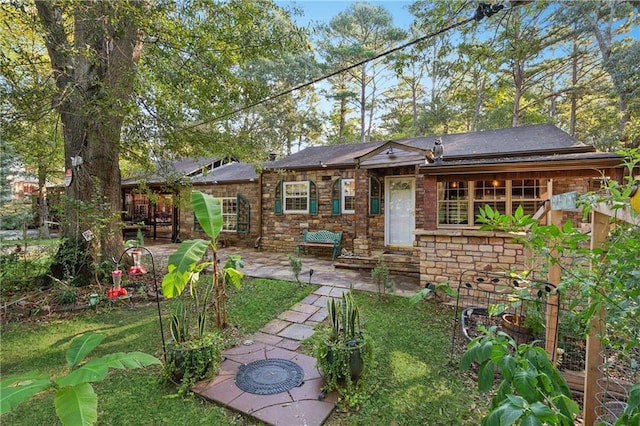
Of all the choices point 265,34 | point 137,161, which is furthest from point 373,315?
point 137,161

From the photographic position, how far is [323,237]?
34.2 feet

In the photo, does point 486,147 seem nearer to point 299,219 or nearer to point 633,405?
point 299,219

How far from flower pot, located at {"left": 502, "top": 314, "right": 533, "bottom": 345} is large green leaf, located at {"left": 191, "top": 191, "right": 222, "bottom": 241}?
3.73 m

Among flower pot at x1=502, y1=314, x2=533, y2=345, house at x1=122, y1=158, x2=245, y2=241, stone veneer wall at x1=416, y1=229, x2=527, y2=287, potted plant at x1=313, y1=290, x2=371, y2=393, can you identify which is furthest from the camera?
house at x1=122, y1=158, x2=245, y2=241

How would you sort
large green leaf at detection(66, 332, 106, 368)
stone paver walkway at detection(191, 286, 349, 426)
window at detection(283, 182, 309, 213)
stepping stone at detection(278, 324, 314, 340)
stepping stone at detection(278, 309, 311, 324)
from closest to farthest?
large green leaf at detection(66, 332, 106, 368)
stone paver walkway at detection(191, 286, 349, 426)
stepping stone at detection(278, 324, 314, 340)
stepping stone at detection(278, 309, 311, 324)
window at detection(283, 182, 309, 213)

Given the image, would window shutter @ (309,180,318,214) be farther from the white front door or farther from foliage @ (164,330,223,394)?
foliage @ (164,330,223,394)

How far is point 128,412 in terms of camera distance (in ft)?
9.14

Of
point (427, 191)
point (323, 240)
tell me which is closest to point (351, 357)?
point (427, 191)

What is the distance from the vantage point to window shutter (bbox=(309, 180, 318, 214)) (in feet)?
35.2

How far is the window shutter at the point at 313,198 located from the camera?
10742 mm

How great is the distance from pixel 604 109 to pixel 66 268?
22.5 metres

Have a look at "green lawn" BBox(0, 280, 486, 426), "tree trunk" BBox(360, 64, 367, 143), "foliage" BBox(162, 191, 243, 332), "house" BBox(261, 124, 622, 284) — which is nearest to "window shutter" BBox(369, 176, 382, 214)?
"house" BBox(261, 124, 622, 284)

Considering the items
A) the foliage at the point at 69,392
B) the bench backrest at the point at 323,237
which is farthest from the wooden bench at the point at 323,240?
the foliage at the point at 69,392

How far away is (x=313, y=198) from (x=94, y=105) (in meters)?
6.79
